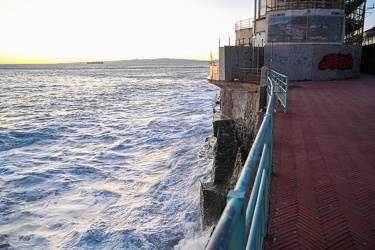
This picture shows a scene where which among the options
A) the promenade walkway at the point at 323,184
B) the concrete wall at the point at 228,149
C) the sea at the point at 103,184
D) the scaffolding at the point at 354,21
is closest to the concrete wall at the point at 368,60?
the scaffolding at the point at 354,21

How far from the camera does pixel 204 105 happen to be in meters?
30.0

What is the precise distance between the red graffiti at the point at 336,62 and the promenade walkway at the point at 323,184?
39.4 ft

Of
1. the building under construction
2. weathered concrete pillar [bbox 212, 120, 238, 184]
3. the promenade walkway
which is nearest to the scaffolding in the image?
the building under construction

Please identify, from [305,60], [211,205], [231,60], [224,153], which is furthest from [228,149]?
[305,60]

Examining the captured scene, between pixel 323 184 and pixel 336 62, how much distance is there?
17.4m

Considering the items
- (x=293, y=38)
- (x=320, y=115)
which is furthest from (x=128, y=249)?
(x=293, y=38)

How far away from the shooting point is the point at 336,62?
18.9 meters

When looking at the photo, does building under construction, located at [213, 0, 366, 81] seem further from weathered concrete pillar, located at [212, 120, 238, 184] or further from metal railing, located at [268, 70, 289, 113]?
metal railing, located at [268, 70, 289, 113]

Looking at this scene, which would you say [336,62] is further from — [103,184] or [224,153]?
[103,184]

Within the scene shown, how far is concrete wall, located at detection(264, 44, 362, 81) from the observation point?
18.3 m

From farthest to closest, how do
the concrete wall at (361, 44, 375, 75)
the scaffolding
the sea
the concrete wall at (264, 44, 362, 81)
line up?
the scaffolding < the concrete wall at (361, 44, 375, 75) < the concrete wall at (264, 44, 362, 81) < the sea

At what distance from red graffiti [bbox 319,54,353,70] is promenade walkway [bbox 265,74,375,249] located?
1202 centimetres

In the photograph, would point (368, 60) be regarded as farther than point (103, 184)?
Yes

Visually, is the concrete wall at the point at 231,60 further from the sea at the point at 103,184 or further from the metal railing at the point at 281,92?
the metal railing at the point at 281,92
